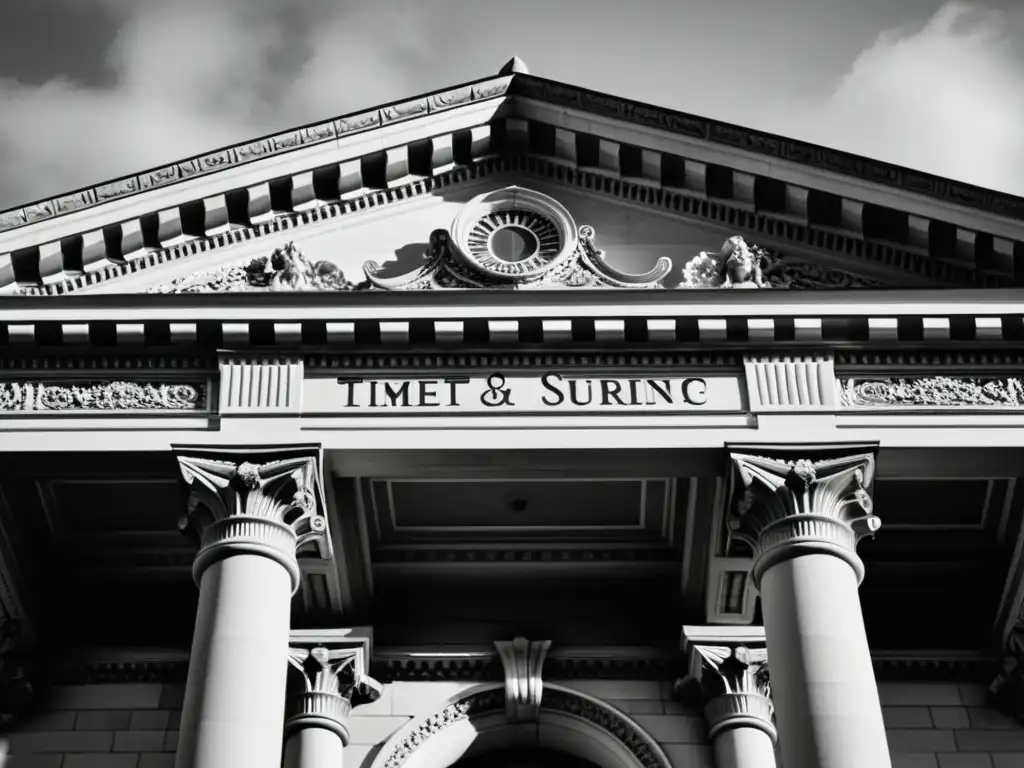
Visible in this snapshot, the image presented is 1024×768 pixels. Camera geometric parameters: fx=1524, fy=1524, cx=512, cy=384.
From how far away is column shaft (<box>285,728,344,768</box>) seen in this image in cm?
1916

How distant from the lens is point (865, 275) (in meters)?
20.1

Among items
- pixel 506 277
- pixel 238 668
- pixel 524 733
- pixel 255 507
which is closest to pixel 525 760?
pixel 524 733

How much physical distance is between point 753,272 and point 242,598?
783 cm

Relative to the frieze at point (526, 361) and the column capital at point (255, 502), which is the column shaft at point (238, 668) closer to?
the column capital at point (255, 502)

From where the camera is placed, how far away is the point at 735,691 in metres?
19.7

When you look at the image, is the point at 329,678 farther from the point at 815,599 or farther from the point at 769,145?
the point at 769,145

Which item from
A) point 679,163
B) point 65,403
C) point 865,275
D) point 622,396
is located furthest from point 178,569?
point 865,275

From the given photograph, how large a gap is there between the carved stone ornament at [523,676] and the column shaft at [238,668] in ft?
14.6

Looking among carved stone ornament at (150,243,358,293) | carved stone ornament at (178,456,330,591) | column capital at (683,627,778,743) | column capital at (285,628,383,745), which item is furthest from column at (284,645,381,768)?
carved stone ornament at (150,243,358,293)

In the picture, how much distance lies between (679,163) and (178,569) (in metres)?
8.73

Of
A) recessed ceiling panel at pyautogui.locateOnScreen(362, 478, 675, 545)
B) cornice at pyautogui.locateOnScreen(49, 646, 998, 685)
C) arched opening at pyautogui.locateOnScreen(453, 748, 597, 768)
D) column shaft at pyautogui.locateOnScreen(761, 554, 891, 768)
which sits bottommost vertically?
column shaft at pyautogui.locateOnScreen(761, 554, 891, 768)

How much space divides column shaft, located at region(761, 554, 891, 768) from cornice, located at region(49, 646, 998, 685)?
3930 mm

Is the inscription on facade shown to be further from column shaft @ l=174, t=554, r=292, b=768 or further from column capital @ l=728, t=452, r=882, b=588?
column shaft @ l=174, t=554, r=292, b=768

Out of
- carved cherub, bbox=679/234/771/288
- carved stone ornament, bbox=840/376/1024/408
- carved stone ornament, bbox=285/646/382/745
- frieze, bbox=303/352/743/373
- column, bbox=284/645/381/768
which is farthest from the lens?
carved cherub, bbox=679/234/771/288
